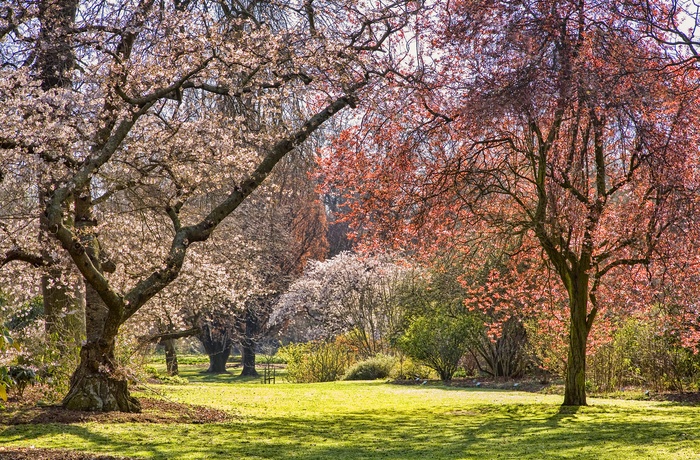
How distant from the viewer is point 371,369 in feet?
70.9

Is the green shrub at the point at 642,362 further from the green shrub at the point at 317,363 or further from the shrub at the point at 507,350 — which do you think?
the green shrub at the point at 317,363

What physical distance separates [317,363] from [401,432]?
13946mm

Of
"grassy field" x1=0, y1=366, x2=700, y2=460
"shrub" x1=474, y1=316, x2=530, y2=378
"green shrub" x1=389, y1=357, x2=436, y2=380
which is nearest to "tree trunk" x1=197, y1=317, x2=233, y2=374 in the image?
"green shrub" x1=389, y1=357, x2=436, y2=380

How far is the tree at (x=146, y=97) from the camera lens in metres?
8.52

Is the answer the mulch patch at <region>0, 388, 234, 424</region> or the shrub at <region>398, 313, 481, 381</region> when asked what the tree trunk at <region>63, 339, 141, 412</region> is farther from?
the shrub at <region>398, 313, 481, 381</region>

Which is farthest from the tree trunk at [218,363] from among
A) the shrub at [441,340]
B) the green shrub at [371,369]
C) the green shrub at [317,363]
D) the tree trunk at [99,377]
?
the tree trunk at [99,377]

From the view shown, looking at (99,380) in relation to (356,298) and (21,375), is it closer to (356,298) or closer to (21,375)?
(21,375)

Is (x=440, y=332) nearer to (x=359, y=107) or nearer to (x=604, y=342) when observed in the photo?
(x=604, y=342)

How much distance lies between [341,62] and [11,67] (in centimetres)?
438

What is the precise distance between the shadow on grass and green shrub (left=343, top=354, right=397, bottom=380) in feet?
36.6

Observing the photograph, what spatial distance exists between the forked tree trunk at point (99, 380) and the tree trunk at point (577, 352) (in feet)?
22.5

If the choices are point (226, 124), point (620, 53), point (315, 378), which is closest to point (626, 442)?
point (620, 53)

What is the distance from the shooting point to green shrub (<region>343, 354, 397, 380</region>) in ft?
70.7

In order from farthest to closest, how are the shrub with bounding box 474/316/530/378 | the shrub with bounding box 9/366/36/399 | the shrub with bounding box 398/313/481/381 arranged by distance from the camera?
1. the shrub with bounding box 398/313/481/381
2. the shrub with bounding box 474/316/530/378
3. the shrub with bounding box 9/366/36/399
